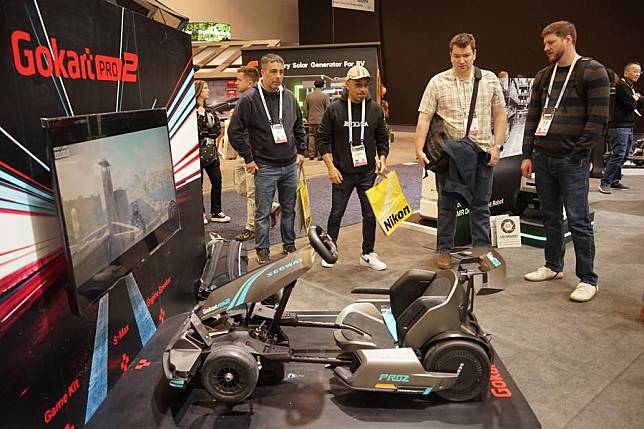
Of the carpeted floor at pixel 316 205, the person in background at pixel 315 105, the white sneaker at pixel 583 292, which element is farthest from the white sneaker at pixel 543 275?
the person in background at pixel 315 105

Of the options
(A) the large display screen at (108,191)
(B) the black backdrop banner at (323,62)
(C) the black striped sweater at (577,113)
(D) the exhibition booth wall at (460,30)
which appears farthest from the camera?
(D) the exhibition booth wall at (460,30)

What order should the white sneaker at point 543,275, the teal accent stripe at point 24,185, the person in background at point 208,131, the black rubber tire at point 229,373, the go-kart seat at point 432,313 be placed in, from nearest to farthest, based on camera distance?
the teal accent stripe at point 24,185 → the black rubber tire at point 229,373 → the go-kart seat at point 432,313 → the white sneaker at point 543,275 → the person in background at point 208,131

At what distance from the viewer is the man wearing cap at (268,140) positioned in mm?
4121

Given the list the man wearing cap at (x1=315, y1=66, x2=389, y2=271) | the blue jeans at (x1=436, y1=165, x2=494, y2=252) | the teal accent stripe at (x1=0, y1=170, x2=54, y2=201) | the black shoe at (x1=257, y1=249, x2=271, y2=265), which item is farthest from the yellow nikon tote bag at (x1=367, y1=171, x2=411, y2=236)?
the teal accent stripe at (x1=0, y1=170, x2=54, y2=201)

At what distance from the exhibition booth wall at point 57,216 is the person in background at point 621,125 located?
607 cm

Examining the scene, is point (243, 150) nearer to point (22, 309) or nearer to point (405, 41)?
point (22, 309)

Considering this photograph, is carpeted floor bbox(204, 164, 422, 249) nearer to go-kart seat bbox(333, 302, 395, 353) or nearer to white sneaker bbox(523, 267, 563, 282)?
white sneaker bbox(523, 267, 563, 282)

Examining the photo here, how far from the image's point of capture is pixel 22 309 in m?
1.75

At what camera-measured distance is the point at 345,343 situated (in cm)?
235

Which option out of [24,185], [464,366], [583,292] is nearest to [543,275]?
[583,292]

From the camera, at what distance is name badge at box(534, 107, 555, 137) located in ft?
11.7

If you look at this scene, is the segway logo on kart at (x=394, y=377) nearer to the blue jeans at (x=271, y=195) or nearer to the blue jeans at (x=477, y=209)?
the blue jeans at (x=477, y=209)

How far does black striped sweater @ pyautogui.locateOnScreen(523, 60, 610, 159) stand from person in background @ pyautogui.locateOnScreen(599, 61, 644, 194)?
3.87 metres

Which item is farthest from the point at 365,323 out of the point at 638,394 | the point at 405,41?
the point at 405,41
